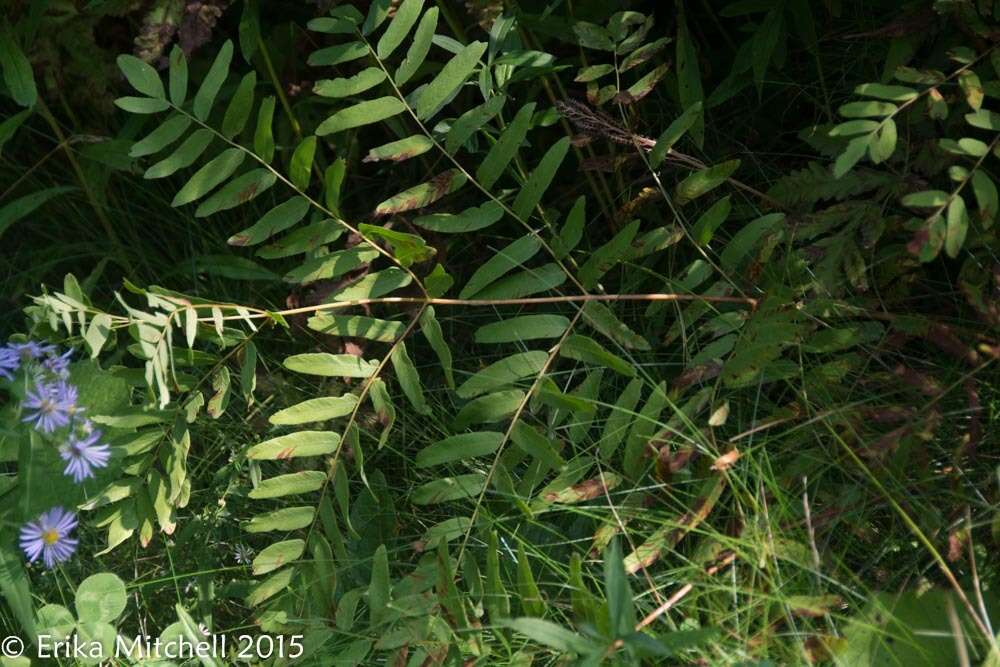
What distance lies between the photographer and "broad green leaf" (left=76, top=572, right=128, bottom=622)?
191 centimetres

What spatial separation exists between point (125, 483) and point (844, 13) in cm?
163

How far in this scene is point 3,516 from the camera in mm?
1926

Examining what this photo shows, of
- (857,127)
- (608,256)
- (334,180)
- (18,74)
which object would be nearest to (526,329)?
(608,256)

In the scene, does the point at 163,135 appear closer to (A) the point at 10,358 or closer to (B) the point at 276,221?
(B) the point at 276,221

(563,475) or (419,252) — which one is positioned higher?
(419,252)

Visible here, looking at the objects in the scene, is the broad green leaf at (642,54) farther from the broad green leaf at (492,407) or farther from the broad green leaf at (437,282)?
the broad green leaf at (492,407)

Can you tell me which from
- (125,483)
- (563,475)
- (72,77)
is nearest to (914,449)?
(563,475)

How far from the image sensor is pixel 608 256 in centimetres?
196

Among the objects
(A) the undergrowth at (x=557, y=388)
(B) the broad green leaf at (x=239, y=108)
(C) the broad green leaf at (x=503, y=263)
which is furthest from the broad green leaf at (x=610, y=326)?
(B) the broad green leaf at (x=239, y=108)

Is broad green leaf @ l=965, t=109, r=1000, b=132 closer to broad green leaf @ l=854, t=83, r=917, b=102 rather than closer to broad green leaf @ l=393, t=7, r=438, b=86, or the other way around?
broad green leaf @ l=854, t=83, r=917, b=102

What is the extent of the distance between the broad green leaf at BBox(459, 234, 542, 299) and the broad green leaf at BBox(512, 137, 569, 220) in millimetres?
54

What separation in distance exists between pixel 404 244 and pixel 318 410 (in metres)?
0.30

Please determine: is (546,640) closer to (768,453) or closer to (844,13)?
(768,453)

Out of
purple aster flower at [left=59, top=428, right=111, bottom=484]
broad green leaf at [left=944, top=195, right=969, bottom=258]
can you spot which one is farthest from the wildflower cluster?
broad green leaf at [left=944, top=195, right=969, bottom=258]
